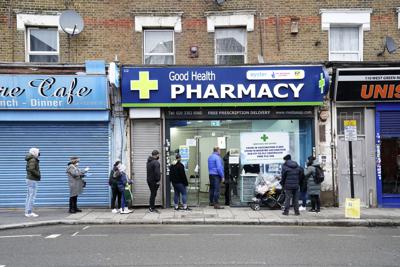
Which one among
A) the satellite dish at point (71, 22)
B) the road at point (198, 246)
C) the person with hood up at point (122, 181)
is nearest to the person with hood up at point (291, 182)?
the road at point (198, 246)

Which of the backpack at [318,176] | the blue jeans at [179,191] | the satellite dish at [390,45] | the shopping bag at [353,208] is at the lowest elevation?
the shopping bag at [353,208]

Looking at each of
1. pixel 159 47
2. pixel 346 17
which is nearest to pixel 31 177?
pixel 159 47

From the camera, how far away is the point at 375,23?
14414 mm

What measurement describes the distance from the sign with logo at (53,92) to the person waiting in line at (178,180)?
2.86m

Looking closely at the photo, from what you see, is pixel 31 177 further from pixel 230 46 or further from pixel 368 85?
pixel 368 85

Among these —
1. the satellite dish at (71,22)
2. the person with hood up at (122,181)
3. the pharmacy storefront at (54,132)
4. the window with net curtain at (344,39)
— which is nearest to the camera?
the person with hood up at (122,181)

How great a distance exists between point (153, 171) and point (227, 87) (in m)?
3.52

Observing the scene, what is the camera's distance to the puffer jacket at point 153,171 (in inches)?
516

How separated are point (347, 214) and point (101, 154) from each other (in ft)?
25.1

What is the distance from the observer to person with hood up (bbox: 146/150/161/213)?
43.1 feet

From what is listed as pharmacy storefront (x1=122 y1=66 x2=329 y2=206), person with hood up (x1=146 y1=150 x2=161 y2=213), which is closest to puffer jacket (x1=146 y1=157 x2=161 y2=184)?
person with hood up (x1=146 y1=150 x2=161 y2=213)

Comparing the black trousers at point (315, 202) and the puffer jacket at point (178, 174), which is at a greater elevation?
the puffer jacket at point (178, 174)

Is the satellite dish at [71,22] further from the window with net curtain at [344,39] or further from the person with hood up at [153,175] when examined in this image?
the window with net curtain at [344,39]

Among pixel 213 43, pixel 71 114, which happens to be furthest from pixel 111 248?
pixel 213 43
